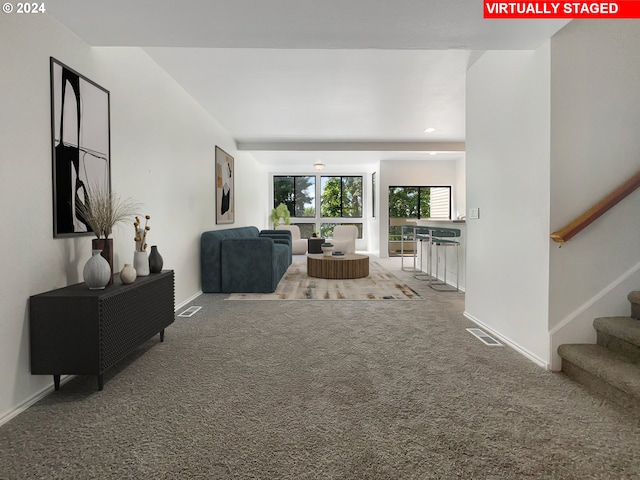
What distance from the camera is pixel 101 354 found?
211cm

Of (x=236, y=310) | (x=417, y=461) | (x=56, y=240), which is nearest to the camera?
(x=417, y=461)

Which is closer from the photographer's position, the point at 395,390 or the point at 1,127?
the point at 1,127

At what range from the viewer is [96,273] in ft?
7.37

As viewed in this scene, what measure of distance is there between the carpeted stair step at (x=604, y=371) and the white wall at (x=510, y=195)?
7.5 inches

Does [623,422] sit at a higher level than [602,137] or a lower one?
lower

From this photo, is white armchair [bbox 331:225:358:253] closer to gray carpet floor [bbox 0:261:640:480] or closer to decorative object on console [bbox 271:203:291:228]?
decorative object on console [bbox 271:203:291:228]

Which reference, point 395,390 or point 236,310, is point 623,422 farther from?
point 236,310

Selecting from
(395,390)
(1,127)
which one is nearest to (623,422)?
(395,390)

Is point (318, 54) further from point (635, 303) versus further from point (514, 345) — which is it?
point (635, 303)

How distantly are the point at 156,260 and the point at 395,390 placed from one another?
2.17 m

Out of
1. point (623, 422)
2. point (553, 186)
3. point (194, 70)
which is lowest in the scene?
point (623, 422)

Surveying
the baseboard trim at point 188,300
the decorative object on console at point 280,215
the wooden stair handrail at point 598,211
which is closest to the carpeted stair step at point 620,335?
the wooden stair handrail at point 598,211

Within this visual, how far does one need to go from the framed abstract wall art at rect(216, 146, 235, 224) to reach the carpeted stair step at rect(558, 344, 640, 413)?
203 inches

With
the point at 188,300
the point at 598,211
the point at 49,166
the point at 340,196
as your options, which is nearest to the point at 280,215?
the point at 340,196
